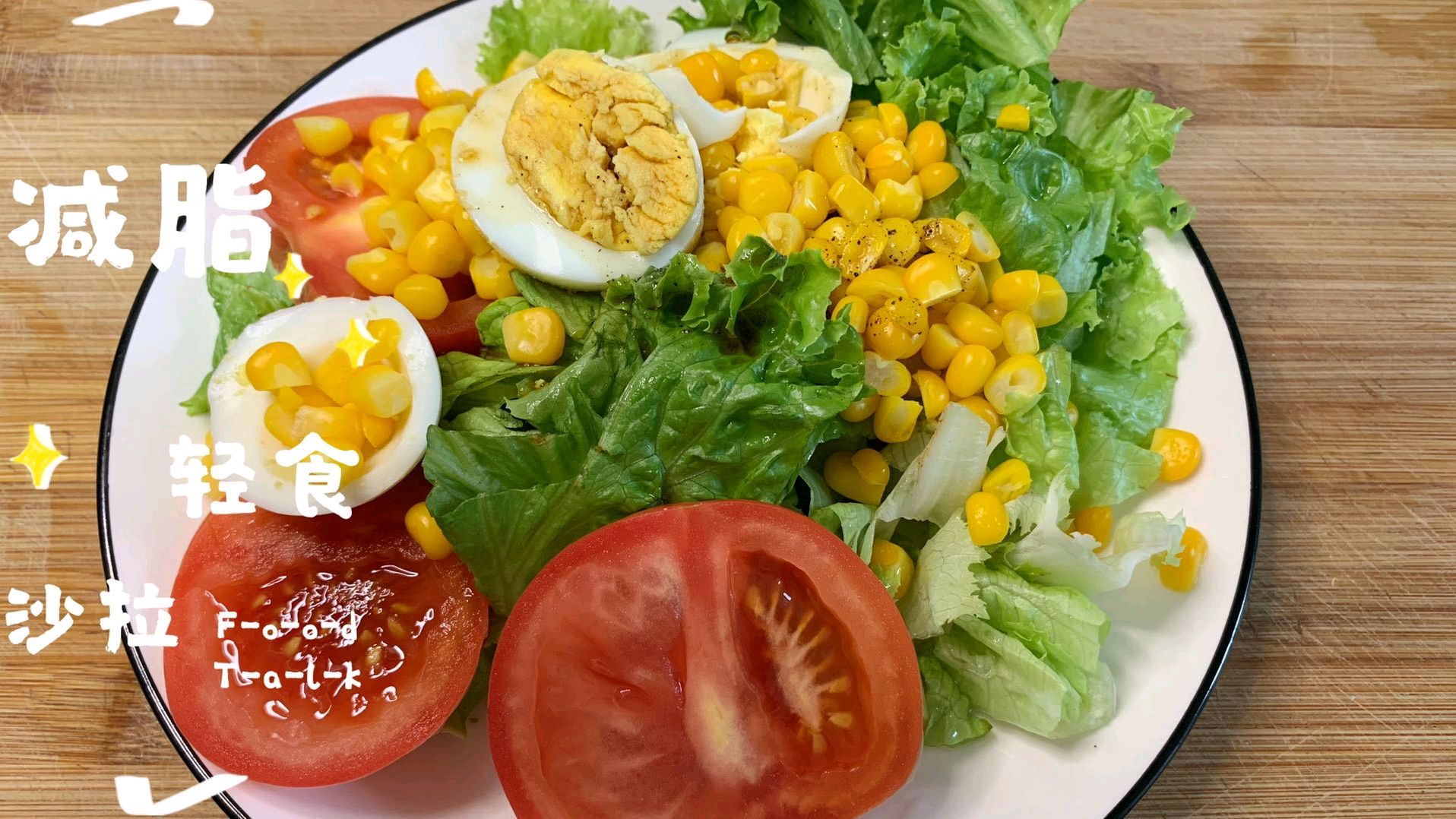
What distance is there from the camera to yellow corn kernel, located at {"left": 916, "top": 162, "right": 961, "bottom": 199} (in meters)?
2.14

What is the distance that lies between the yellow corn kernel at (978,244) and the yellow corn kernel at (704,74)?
0.66 m

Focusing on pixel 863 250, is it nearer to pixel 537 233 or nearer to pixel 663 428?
pixel 663 428

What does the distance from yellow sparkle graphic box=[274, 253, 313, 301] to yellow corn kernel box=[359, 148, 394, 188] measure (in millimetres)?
276

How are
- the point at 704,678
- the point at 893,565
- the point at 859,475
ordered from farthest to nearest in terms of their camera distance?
the point at 859,475, the point at 893,565, the point at 704,678

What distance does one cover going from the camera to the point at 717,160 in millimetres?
2201

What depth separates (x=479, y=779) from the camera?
1796 mm

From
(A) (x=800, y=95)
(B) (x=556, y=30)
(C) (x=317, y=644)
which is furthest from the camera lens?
(B) (x=556, y=30)

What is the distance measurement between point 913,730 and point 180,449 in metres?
1.63

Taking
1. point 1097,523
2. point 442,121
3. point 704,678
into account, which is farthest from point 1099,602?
point 442,121

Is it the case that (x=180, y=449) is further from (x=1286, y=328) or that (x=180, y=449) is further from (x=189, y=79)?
(x=1286, y=328)

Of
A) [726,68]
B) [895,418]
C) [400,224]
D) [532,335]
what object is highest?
[726,68]

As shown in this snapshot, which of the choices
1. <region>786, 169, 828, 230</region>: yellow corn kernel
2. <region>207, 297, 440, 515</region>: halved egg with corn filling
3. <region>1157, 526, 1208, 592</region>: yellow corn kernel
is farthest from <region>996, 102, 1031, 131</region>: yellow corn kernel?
<region>207, 297, 440, 515</region>: halved egg with corn filling

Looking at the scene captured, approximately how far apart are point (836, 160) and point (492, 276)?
83 centimetres

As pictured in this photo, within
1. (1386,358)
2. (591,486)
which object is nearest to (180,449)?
(591,486)
